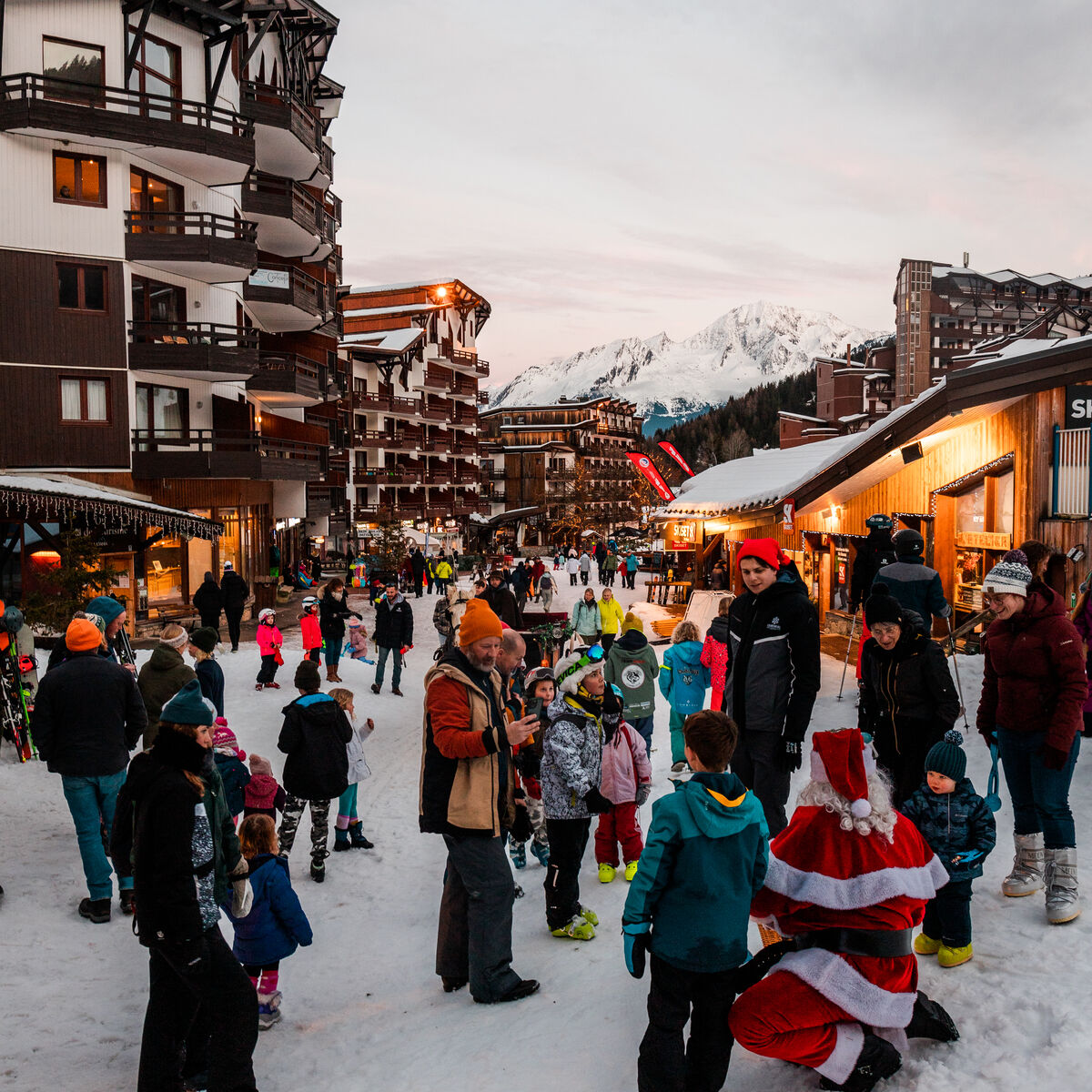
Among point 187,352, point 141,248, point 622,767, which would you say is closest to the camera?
point 622,767

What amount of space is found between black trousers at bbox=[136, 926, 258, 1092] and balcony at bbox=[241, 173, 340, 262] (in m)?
25.6

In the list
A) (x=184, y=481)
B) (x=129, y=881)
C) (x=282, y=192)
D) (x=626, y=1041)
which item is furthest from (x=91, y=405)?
(x=626, y=1041)

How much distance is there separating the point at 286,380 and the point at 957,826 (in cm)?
2646

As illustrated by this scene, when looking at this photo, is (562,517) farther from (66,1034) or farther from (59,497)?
(66,1034)

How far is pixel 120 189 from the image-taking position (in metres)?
22.0

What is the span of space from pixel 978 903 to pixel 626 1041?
2440 millimetres

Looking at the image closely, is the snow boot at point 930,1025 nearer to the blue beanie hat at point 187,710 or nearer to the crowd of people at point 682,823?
the crowd of people at point 682,823

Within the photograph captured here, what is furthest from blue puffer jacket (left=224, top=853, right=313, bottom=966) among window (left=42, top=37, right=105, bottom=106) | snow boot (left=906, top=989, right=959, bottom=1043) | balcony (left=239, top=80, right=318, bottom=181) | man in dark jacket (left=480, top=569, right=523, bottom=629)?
balcony (left=239, top=80, right=318, bottom=181)

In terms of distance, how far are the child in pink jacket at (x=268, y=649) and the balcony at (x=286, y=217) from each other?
55.9ft

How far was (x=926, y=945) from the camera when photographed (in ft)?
15.5

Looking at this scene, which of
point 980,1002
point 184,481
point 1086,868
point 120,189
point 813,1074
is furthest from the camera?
point 184,481

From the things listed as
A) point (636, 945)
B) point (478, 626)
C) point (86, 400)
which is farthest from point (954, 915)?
point (86, 400)

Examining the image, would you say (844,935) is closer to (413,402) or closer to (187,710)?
(187,710)

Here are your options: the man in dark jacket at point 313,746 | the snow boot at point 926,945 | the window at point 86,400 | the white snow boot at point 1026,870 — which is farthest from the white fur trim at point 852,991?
the window at point 86,400
